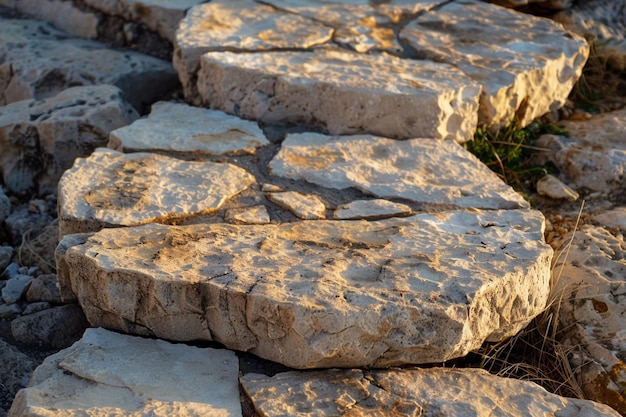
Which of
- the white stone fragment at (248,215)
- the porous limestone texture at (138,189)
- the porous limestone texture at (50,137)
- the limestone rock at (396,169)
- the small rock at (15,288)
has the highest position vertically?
the limestone rock at (396,169)

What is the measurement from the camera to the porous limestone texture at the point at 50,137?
11.3 ft

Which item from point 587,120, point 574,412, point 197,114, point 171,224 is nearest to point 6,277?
point 171,224

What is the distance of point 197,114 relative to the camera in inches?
134

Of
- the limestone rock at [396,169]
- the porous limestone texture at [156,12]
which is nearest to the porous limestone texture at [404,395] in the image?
the limestone rock at [396,169]

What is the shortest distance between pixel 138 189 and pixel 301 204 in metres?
0.54

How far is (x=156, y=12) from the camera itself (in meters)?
4.12

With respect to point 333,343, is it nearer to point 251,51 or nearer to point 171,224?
point 171,224

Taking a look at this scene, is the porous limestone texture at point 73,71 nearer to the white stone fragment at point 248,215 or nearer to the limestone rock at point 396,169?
the limestone rock at point 396,169

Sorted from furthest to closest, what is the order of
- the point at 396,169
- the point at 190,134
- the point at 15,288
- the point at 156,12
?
the point at 156,12
the point at 190,134
the point at 396,169
the point at 15,288

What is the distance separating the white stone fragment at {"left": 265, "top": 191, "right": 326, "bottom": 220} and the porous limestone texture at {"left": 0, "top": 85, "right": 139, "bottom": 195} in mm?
1024

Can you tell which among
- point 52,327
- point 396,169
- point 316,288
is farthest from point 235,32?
point 316,288

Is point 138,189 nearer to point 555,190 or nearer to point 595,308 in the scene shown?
point 595,308

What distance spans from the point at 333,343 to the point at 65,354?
2.32 feet

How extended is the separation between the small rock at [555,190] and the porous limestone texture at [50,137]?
1753 millimetres
